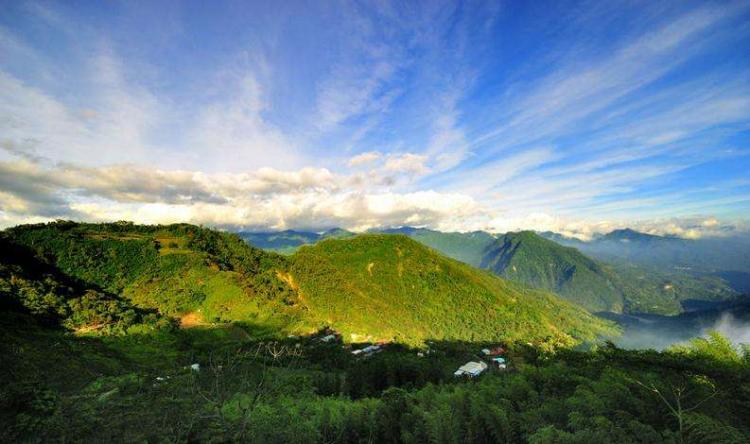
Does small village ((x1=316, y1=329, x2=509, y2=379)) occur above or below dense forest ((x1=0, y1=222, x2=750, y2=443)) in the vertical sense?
below

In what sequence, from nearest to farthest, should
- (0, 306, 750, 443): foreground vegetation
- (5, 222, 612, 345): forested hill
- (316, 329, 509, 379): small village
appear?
(0, 306, 750, 443): foreground vegetation
(5, 222, 612, 345): forested hill
(316, 329, 509, 379): small village

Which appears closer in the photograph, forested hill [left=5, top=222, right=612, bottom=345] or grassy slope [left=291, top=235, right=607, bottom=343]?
forested hill [left=5, top=222, right=612, bottom=345]

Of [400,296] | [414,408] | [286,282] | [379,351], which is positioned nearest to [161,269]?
[286,282]

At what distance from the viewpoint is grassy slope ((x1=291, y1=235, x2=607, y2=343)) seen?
80.5 meters

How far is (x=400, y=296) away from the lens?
109 m

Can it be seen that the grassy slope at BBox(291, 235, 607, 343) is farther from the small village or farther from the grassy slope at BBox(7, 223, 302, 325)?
the grassy slope at BBox(7, 223, 302, 325)

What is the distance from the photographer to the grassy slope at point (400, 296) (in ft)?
264

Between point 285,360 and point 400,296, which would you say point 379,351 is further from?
point 400,296

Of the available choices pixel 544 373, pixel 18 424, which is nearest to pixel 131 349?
pixel 18 424

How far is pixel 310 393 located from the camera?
29.4m

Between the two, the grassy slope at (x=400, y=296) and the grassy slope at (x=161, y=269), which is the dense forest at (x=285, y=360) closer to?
the grassy slope at (x=161, y=269)

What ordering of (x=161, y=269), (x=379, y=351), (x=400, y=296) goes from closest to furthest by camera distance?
(x=161, y=269)
(x=379, y=351)
(x=400, y=296)

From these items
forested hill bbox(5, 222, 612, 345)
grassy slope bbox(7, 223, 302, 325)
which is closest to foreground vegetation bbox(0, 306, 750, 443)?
grassy slope bbox(7, 223, 302, 325)

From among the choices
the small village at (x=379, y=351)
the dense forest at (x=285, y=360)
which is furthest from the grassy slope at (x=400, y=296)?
the small village at (x=379, y=351)
